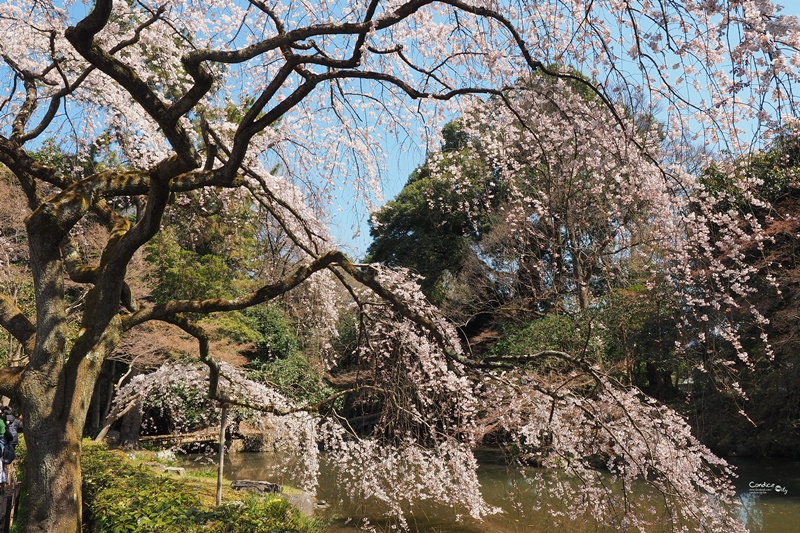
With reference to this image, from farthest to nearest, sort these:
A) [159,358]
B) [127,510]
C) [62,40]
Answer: [159,358] → [62,40] → [127,510]

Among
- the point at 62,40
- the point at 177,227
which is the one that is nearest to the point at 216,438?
the point at 177,227

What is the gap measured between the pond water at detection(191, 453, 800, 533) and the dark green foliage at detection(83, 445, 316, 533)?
205cm

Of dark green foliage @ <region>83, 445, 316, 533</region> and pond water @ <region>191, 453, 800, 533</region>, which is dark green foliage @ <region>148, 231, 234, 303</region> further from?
dark green foliage @ <region>83, 445, 316, 533</region>

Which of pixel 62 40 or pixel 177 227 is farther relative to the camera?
pixel 177 227

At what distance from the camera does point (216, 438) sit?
44.0ft

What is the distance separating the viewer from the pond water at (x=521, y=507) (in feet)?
23.2

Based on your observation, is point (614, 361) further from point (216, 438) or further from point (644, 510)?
point (216, 438)

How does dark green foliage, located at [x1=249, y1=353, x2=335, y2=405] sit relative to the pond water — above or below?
above

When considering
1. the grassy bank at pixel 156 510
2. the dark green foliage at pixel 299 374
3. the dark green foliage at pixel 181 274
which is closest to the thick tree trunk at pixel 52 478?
the grassy bank at pixel 156 510

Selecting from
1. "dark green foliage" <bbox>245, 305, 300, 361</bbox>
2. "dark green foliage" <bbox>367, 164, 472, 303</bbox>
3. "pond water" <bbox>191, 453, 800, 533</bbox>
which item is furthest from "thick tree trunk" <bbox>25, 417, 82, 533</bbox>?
"dark green foliage" <bbox>367, 164, 472, 303</bbox>

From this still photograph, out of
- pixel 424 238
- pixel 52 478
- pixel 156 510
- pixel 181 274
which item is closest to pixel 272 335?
pixel 181 274

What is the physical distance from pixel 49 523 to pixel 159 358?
827 centimetres

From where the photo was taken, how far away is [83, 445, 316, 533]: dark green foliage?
3.22 metres

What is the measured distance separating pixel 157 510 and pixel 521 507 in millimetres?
3247
